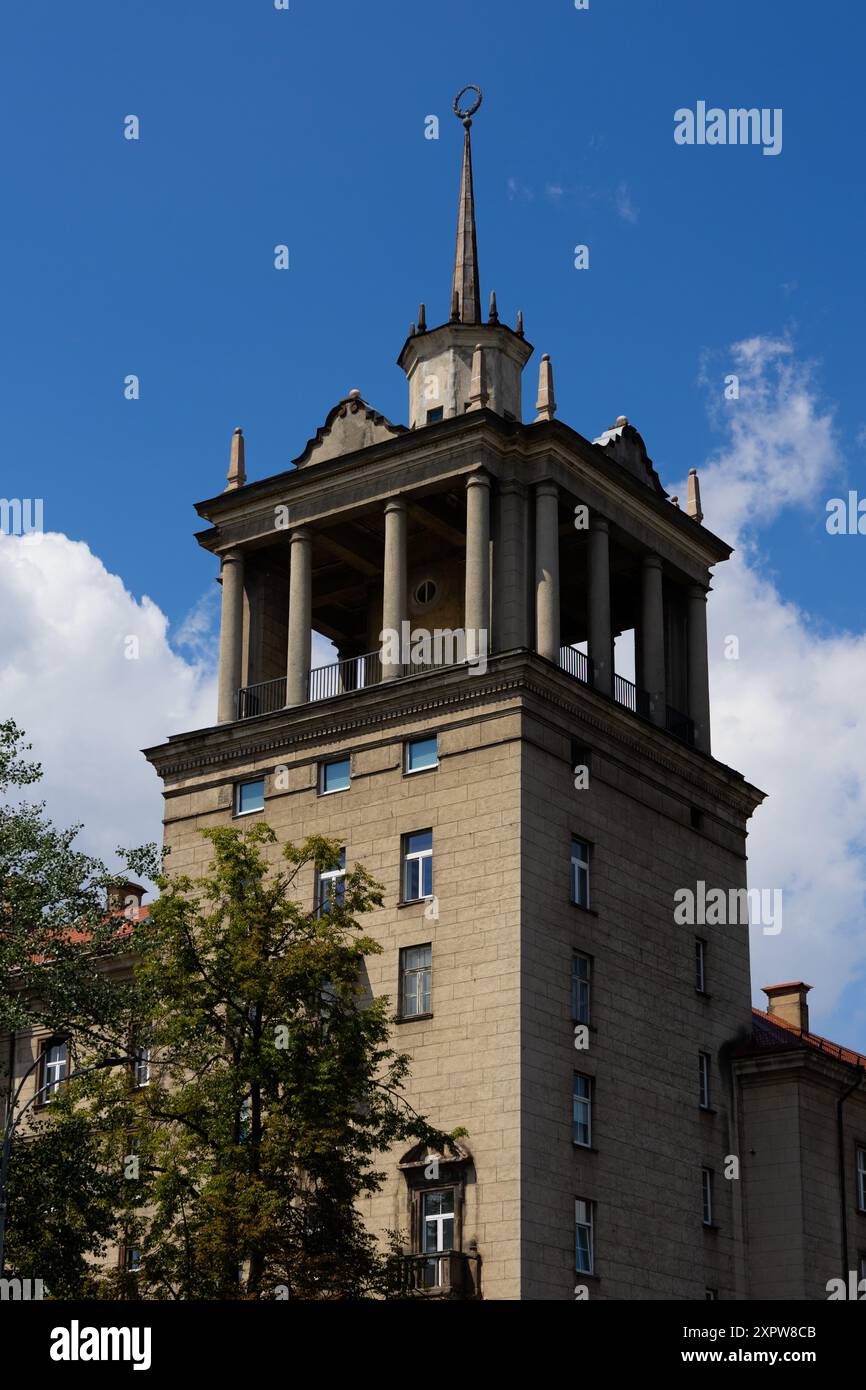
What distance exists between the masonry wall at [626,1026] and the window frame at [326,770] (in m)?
5.55

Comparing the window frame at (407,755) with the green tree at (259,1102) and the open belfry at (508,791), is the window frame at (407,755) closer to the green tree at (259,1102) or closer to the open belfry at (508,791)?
the open belfry at (508,791)

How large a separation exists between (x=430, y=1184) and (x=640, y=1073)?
673 centimetres

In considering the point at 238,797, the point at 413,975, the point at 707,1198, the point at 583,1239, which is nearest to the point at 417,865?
the point at 413,975

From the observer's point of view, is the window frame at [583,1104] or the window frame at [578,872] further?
the window frame at [578,872]

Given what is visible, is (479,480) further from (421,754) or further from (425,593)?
(421,754)

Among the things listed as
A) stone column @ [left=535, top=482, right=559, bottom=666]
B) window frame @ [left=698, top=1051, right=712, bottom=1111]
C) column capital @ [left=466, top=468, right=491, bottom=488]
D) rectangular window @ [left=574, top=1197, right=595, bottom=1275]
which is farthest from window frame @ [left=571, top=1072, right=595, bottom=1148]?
column capital @ [left=466, top=468, right=491, bottom=488]

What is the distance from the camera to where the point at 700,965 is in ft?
180

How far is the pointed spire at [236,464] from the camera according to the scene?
59406mm

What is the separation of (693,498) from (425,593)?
9.02 metres

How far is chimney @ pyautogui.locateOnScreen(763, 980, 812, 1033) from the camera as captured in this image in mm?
62562

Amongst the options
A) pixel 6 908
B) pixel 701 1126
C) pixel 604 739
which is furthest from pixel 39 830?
pixel 701 1126

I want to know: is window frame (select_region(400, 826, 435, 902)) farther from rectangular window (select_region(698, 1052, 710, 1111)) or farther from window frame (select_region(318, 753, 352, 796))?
rectangular window (select_region(698, 1052, 710, 1111))

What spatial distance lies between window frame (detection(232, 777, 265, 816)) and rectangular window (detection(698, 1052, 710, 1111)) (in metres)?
13.4

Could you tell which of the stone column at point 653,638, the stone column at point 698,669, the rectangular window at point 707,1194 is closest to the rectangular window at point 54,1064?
the rectangular window at point 707,1194
